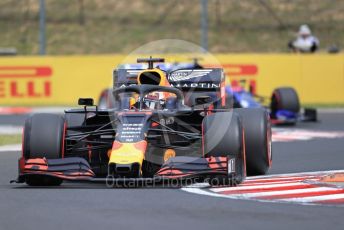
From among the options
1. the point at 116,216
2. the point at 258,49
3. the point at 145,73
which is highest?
the point at 258,49

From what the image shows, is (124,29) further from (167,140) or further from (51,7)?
(167,140)

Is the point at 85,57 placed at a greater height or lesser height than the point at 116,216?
greater

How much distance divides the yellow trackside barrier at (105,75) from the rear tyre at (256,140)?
15979 mm

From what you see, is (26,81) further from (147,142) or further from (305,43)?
(147,142)

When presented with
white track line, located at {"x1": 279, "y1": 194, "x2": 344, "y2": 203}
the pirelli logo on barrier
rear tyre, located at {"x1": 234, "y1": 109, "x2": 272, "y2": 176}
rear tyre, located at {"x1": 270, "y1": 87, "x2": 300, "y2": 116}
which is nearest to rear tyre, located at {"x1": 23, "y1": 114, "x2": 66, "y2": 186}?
rear tyre, located at {"x1": 234, "y1": 109, "x2": 272, "y2": 176}

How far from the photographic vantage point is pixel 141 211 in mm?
9344

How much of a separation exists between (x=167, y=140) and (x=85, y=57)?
58.4 feet

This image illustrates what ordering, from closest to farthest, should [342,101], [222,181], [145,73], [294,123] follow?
1. [222,181]
2. [145,73]
3. [294,123]
4. [342,101]

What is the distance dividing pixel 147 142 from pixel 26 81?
18035 millimetres

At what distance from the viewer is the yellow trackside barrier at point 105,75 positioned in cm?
2884

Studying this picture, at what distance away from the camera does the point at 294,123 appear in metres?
22.8

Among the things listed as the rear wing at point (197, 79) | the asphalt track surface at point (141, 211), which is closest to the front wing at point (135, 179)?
the asphalt track surface at point (141, 211)

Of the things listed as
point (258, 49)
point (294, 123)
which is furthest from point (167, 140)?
point (258, 49)

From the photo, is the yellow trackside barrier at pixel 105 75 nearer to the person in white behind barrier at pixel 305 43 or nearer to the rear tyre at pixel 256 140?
the person in white behind barrier at pixel 305 43
